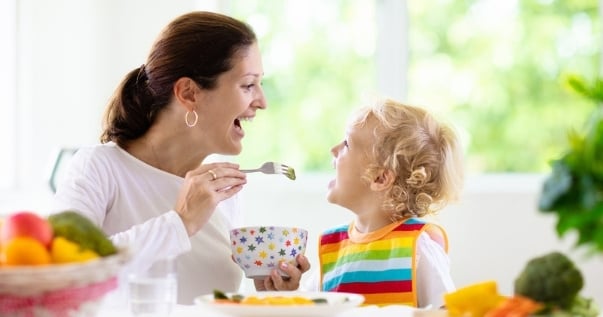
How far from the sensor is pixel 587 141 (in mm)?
1210

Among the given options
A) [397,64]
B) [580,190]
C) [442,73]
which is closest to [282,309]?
[580,190]

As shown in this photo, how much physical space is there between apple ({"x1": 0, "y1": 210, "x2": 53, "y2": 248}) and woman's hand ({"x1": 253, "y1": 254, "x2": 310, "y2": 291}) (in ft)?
2.68

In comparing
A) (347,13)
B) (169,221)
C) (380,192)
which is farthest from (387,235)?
(347,13)

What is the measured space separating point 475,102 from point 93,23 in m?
1.82

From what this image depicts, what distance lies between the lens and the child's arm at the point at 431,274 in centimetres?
217

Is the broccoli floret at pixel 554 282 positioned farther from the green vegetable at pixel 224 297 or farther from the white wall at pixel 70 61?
the white wall at pixel 70 61

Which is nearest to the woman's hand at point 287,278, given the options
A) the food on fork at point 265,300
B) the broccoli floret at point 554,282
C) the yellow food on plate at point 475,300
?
the food on fork at point 265,300

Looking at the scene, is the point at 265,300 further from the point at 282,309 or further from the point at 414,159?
the point at 414,159

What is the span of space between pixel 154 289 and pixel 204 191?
0.62 meters

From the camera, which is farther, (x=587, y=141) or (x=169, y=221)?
(x=169, y=221)

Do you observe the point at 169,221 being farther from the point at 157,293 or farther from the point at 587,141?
the point at 587,141

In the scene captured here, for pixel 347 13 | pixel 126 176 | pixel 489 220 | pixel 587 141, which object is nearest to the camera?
pixel 587 141

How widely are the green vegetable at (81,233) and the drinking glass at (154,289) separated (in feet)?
0.39

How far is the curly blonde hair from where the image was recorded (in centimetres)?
241
